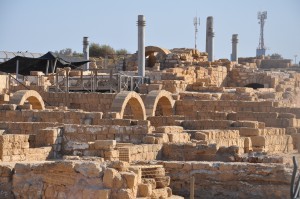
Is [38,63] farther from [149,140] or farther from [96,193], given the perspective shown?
[96,193]

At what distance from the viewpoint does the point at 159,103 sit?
27.8 metres

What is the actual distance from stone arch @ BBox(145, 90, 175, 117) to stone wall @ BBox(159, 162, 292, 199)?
31.8 ft

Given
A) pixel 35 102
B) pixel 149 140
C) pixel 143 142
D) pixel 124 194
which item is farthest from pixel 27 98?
pixel 124 194

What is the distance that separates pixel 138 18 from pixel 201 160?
51.2 feet

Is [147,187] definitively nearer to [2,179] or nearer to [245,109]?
[2,179]

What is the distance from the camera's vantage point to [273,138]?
21.5 m

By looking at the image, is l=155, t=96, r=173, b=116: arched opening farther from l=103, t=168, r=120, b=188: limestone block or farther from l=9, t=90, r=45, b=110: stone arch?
l=103, t=168, r=120, b=188: limestone block

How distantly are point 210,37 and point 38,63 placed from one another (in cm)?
1403

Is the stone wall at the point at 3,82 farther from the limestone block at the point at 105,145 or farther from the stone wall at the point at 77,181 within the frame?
the stone wall at the point at 77,181

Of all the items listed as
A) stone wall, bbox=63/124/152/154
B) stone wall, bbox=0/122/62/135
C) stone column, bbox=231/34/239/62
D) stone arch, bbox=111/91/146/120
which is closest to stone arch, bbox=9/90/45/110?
stone arch, bbox=111/91/146/120

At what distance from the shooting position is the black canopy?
3288 cm

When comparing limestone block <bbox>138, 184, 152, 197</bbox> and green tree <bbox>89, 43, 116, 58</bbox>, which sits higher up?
green tree <bbox>89, 43, 116, 58</bbox>

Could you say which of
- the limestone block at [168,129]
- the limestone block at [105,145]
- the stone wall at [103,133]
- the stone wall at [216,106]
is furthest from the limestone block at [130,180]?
the stone wall at [216,106]

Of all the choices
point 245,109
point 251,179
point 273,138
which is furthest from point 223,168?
point 245,109
